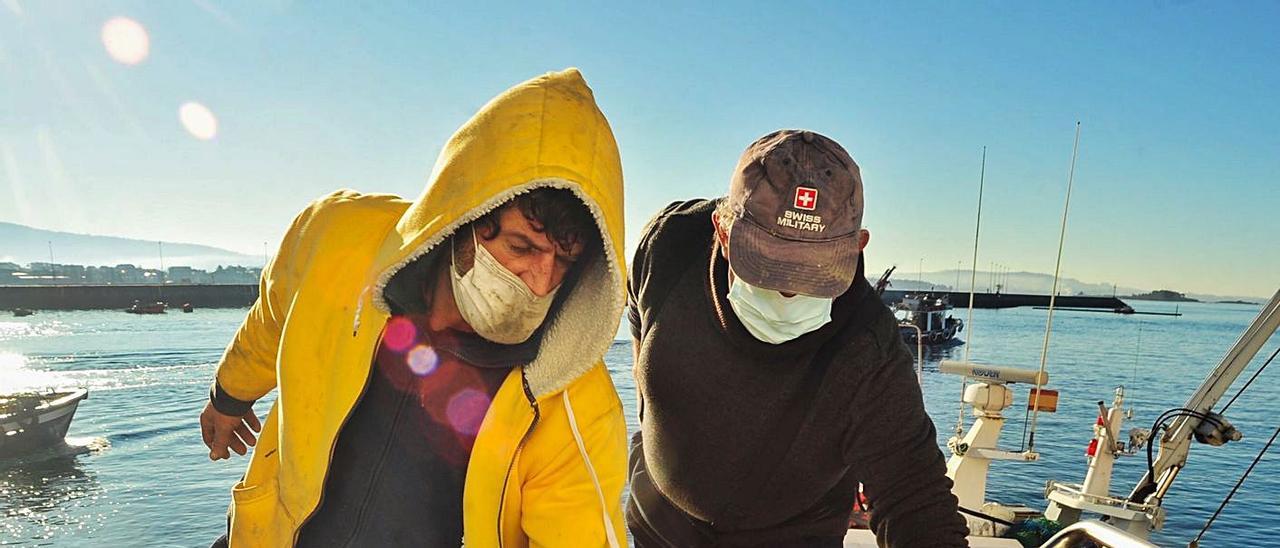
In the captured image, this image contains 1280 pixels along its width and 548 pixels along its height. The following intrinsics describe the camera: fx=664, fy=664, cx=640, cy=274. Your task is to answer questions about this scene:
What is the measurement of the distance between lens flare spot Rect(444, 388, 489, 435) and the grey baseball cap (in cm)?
82

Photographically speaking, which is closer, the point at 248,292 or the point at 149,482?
the point at 149,482

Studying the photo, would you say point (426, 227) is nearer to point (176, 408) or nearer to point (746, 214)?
point (746, 214)

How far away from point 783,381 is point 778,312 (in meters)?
0.20

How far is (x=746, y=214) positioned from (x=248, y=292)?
3679 inches

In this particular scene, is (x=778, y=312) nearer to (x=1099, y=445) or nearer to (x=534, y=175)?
(x=534, y=175)

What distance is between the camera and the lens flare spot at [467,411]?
1529 millimetres

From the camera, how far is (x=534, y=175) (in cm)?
→ 136

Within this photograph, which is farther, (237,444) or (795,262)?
(237,444)

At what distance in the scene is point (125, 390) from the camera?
23.8 m

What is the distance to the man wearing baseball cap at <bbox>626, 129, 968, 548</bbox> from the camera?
1.80 meters

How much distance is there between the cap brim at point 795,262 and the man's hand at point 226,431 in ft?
4.92

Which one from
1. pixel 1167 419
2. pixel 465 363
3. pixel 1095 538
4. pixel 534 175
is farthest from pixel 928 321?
pixel 534 175

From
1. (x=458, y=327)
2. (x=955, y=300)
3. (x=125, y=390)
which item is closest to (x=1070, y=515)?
(x=458, y=327)

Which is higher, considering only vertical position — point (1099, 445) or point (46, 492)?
point (1099, 445)
